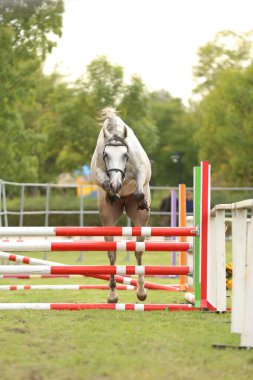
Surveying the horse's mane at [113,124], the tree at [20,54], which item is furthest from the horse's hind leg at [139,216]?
the tree at [20,54]

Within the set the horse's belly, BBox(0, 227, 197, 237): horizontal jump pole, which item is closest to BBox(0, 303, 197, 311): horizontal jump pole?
BBox(0, 227, 197, 237): horizontal jump pole

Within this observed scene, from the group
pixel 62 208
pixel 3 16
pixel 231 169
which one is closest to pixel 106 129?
pixel 3 16

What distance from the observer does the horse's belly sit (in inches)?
336

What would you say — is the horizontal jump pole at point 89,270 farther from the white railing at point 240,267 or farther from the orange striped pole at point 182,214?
the orange striped pole at point 182,214

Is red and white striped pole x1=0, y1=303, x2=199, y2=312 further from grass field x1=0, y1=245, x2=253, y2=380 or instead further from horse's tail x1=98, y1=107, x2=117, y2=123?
horse's tail x1=98, y1=107, x2=117, y2=123

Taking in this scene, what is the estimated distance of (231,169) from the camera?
37.0 metres

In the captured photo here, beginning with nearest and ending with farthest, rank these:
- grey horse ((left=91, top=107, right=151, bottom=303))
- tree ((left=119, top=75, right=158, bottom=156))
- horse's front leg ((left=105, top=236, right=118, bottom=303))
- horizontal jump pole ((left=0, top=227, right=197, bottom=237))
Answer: horizontal jump pole ((left=0, top=227, right=197, bottom=237)) < grey horse ((left=91, top=107, right=151, bottom=303)) < horse's front leg ((left=105, top=236, right=118, bottom=303)) < tree ((left=119, top=75, right=158, bottom=156))

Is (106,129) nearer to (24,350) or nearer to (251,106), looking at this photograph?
(24,350)

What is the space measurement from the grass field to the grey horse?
1326 millimetres

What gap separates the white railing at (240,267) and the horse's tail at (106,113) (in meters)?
1.91

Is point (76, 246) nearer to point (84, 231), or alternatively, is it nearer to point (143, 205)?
point (84, 231)

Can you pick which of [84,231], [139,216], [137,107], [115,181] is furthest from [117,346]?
[137,107]

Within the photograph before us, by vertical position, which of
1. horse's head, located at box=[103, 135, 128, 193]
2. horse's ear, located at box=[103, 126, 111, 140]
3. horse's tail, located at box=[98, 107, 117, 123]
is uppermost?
horse's tail, located at box=[98, 107, 117, 123]

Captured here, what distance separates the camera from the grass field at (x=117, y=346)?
14.9ft
